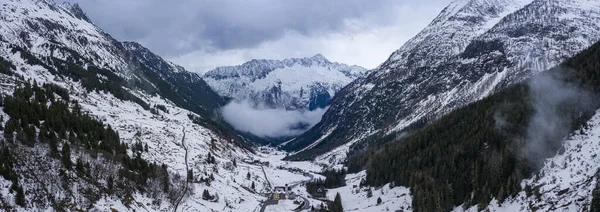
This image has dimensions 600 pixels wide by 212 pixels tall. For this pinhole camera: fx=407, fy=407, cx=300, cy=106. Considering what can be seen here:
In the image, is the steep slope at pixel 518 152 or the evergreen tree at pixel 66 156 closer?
the evergreen tree at pixel 66 156

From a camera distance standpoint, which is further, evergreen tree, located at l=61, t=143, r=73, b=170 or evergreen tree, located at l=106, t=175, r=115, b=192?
evergreen tree, located at l=106, t=175, r=115, b=192

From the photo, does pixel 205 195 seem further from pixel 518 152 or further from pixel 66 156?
pixel 518 152

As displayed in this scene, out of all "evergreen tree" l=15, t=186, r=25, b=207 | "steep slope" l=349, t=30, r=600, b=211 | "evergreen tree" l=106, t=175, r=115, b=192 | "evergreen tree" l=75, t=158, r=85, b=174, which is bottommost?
"evergreen tree" l=15, t=186, r=25, b=207

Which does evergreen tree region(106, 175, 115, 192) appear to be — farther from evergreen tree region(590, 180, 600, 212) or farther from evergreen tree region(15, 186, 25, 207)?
evergreen tree region(590, 180, 600, 212)

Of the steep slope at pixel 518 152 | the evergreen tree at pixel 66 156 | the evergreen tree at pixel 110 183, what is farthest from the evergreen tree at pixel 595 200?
the evergreen tree at pixel 66 156

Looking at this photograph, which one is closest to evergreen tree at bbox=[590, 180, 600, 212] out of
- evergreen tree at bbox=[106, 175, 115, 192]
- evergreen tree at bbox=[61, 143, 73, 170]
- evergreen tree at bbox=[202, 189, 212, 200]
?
evergreen tree at bbox=[202, 189, 212, 200]

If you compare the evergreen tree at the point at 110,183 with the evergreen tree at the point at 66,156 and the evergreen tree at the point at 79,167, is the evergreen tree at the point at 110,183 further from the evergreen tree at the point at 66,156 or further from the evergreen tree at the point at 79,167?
the evergreen tree at the point at 66,156

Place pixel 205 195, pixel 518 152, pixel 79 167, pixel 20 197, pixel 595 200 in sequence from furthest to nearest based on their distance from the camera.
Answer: pixel 205 195 → pixel 518 152 → pixel 79 167 → pixel 595 200 → pixel 20 197

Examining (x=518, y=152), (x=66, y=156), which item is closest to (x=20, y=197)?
(x=66, y=156)

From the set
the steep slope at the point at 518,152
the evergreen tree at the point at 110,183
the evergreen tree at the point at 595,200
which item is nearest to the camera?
the evergreen tree at the point at 595,200

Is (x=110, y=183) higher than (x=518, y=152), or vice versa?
(x=518, y=152)

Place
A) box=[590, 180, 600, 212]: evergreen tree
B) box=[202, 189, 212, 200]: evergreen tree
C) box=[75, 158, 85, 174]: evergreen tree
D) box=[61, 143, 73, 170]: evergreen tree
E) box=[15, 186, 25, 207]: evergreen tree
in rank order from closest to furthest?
box=[15, 186, 25, 207]: evergreen tree, box=[590, 180, 600, 212]: evergreen tree, box=[61, 143, 73, 170]: evergreen tree, box=[75, 158, 85, 174]: evergreen tree, box=[202, 189, 212, 200]: evergreen tree

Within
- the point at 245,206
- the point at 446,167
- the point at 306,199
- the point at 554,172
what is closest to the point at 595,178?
the point at 554,172
